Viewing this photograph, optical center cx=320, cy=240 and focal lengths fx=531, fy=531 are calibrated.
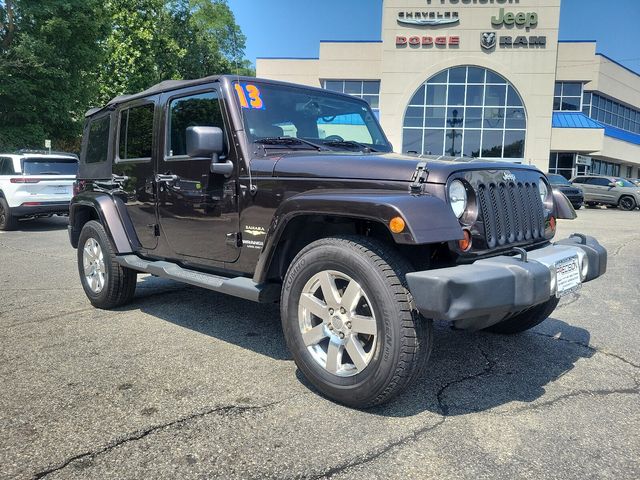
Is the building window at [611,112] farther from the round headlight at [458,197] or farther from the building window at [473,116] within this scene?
the round headlight at [458,197]

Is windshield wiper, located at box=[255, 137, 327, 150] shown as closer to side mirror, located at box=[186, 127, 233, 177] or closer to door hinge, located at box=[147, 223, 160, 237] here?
side mirror, located at box=[186, 127, 233, 177]

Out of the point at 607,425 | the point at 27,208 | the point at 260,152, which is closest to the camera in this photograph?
the point at 607,425

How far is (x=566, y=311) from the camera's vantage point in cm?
526

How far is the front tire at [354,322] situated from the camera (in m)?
2.71

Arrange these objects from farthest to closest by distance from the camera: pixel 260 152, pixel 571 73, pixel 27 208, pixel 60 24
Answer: pixel 571 73
pixel 60 24
pixel 27 208
pixel 260 152

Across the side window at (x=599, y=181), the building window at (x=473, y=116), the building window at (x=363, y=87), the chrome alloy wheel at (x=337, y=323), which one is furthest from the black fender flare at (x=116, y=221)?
the building window at (x=363, y=87)

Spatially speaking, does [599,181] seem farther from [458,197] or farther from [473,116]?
[458,197]

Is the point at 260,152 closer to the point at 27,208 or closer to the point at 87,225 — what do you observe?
the point at 87,225

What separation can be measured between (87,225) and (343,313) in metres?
3.36

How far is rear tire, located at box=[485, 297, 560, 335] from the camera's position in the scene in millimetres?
3994

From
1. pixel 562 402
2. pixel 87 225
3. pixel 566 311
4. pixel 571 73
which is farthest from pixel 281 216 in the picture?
pixel 571 73

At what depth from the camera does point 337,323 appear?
3002mm

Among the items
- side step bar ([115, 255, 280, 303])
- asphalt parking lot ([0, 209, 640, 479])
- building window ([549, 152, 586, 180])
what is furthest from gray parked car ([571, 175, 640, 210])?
side step bar ([115, 255, 280, 303])

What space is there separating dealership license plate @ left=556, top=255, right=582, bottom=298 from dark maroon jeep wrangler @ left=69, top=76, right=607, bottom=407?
0.01m
